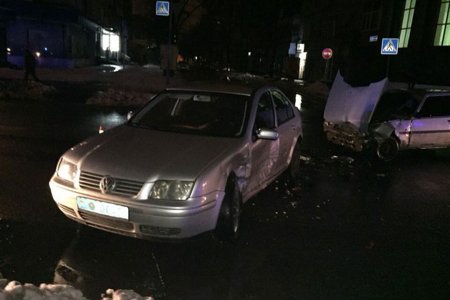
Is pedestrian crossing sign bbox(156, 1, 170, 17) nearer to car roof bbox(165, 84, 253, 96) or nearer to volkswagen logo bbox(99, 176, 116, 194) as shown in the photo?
car roof bbox(165, 84, 253, 96)

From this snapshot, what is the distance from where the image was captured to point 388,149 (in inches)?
368

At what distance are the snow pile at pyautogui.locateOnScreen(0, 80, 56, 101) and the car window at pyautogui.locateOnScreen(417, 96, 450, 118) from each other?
40.9ft

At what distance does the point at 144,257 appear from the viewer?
4.29 m

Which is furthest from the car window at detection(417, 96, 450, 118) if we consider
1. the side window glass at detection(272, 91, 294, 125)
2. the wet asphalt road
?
the side window glass at detection(272, 91, 294, 125)

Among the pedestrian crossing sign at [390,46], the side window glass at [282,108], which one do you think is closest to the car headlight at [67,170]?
the side window glass at [282,108]

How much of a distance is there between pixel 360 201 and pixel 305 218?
1353 mm

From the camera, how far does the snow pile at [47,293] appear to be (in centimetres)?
325

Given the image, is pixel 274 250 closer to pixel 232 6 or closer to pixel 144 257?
pixel 144 257

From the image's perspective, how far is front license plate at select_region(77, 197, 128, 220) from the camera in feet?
13.1

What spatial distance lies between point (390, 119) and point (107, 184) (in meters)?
7.14

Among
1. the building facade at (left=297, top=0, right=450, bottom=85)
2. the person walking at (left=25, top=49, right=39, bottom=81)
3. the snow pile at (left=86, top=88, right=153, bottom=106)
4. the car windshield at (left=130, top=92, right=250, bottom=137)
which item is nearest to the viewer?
the car windshield at (left=130, top=92, right=250, bottom=137)

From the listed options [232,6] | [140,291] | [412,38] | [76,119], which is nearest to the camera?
[140,291]

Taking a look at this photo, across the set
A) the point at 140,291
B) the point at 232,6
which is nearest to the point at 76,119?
→ the point at 140,291

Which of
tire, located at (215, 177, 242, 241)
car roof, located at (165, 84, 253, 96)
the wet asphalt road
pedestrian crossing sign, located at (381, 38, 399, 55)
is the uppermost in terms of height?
pedestrian crossing sign, located at (381, 38, 399, 55)
